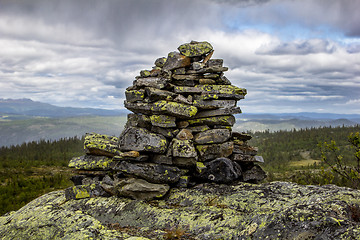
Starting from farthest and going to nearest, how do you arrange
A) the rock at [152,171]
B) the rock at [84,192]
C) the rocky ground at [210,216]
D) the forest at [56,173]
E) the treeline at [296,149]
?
the treeline at [296,149] → the forest at [56,173] → the rock at [84,192] → the rock at [152,171] → the rocky ground at [210,216]

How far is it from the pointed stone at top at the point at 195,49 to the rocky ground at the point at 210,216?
10.1 meters

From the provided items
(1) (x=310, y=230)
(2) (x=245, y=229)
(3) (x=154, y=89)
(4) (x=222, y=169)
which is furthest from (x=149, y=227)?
(3) (x=154, y=89)

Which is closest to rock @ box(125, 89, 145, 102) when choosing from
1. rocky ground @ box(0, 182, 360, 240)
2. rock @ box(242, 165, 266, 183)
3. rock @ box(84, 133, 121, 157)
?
rock @ box(84, 133, 121, 157)

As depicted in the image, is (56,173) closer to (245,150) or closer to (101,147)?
(101,147)

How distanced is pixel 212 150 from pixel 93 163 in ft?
29.3

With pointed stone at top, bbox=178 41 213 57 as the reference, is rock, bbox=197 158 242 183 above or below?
below

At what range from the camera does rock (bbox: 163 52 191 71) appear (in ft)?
62.1

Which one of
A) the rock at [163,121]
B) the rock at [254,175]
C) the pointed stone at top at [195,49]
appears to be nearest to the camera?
the rock at [163,121]

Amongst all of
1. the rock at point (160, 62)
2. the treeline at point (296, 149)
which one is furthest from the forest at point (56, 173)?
the rock at point (160, 62)

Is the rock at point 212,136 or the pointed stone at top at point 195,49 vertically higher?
the pointed stone at top at point 195,49

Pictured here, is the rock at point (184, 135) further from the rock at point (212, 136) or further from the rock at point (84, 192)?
the rock at point (84, 192)

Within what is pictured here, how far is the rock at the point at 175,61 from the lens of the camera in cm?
1894

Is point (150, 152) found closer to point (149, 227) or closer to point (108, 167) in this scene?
point (108, 167)

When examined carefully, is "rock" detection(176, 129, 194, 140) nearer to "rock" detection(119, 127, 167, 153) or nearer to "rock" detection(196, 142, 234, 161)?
"rock" detection(196, 142, 234, 161)
